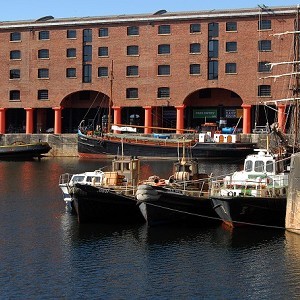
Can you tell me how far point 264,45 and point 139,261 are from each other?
70813mm

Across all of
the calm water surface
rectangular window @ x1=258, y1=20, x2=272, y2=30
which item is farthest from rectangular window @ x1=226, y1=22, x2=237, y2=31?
the calm water surface

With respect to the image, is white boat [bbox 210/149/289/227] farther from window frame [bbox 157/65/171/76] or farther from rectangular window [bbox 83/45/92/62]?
rectangular window [bbox 83/45/92/62]

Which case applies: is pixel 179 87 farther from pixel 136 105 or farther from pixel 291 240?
pixel 291 240

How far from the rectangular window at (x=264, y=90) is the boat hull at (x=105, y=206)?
60.1 metres

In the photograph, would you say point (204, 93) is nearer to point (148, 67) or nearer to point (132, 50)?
point (148, 67)

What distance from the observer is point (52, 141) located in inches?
4158

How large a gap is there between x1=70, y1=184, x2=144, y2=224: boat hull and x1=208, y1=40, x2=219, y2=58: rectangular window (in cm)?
6238

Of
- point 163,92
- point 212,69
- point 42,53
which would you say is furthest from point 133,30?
point 42,53

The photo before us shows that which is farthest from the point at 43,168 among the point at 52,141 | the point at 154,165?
the point at 52,141

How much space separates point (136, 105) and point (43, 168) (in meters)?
25.1

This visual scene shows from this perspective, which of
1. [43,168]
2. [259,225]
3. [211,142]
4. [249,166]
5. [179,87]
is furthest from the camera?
[179,87]

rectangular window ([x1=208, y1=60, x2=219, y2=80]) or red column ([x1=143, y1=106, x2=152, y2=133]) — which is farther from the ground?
rectangular window ([x1=208, y1=60, x2=219, y2=80])

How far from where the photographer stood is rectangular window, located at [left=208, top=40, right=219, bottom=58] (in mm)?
101188

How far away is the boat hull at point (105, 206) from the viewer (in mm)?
40875
